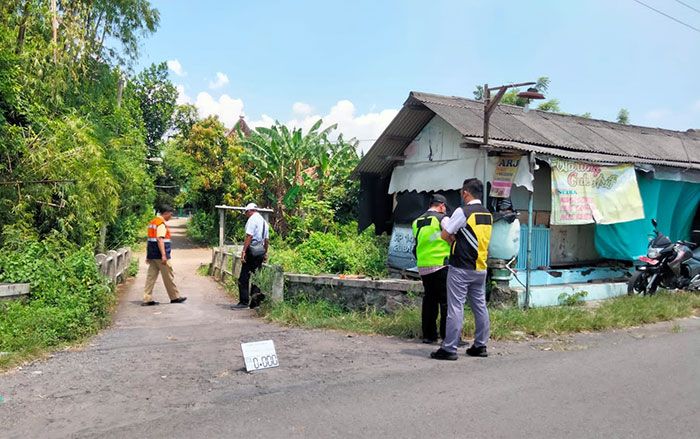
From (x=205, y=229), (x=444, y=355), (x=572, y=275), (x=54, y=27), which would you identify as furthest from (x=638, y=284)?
(x=205, y=229)

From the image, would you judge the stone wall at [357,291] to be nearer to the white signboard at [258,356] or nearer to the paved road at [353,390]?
the paved road at [353,390]

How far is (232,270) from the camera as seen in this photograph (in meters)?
12.8

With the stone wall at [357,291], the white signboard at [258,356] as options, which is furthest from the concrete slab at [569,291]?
the white signboard at [258,356]

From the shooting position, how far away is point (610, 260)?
444 inches

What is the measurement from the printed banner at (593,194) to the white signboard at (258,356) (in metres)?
→ 5.73

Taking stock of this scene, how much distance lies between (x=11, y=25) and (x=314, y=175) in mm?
11286

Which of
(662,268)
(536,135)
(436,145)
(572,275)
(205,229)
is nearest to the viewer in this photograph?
(662,268)

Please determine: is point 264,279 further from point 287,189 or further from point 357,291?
point 287,189

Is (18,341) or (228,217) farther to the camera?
(228,217)

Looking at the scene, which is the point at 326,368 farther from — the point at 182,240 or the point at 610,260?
the point at 182,240

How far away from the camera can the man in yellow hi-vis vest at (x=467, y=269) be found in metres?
5.71

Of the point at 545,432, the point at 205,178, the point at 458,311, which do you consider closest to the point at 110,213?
the point at 458,311

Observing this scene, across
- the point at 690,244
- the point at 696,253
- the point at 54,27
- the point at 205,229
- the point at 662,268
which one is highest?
the point at 54,27

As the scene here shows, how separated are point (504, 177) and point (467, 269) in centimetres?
377
